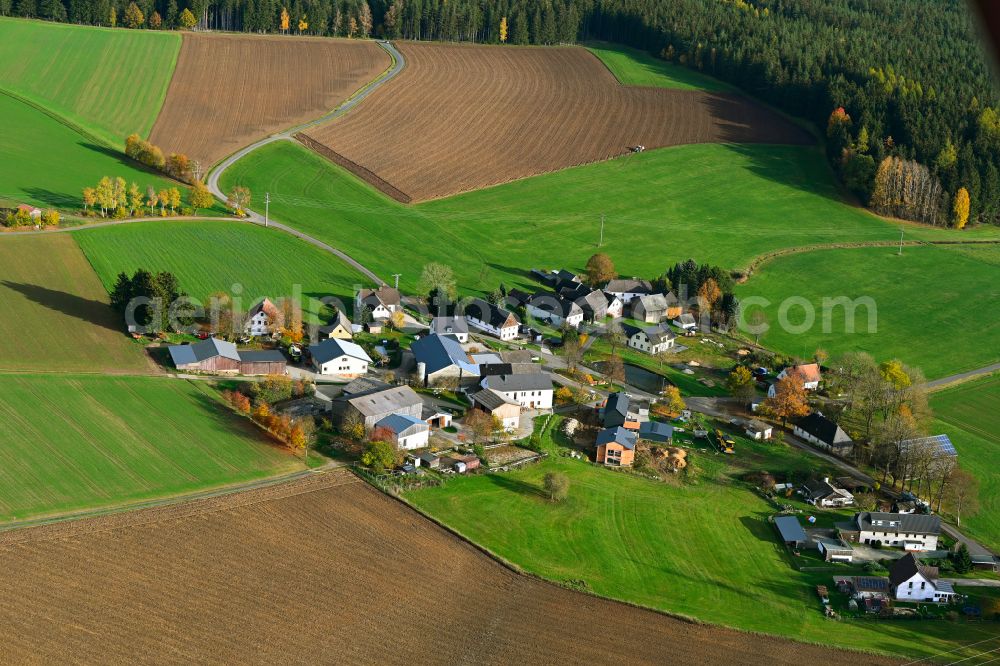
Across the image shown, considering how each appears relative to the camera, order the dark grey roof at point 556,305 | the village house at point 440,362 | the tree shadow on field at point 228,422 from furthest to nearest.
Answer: the dark grey roof at point 556,305 < the village house at point 440,362 < the tree shadow on field at point 228,422

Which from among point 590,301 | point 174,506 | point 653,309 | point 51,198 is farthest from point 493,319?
point 51,198

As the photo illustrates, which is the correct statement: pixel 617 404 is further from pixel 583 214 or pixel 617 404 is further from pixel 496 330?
pixel 583 214

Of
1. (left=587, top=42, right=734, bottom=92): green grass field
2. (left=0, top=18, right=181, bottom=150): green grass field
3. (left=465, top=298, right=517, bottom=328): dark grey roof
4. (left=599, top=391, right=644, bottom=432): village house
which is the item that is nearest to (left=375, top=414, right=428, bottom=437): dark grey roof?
(left=599, top=391, right=644, bottom=432): village house

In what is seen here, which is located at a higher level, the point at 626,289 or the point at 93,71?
the point at 93,71

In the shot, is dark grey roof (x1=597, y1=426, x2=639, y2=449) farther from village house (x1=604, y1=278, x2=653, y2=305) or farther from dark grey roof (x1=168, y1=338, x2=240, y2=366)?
village house (x1=604, y1=278, x2=653, y2=305)

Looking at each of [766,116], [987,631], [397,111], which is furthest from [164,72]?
[987,631]

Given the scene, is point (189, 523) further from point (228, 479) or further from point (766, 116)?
point (766, 116)

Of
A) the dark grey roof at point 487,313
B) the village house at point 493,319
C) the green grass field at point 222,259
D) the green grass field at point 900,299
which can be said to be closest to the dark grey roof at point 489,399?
the village house at point 493,319

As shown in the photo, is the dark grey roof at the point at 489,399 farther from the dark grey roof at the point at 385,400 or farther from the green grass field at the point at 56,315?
the green grass field at the point at 56,315

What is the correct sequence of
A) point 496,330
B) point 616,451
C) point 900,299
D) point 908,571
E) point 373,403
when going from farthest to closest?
1. point 900,299
2. point 496,330
3. point 373,403
4. point 616,451
5. point 908,571
